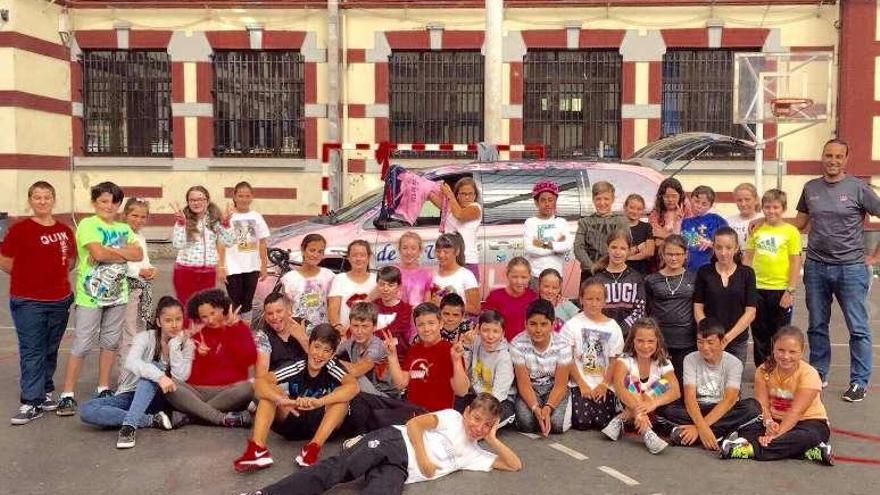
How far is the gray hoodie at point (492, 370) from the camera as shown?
5.69 metres

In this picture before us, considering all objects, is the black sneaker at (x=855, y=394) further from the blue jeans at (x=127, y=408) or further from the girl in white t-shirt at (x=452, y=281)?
the blue jeans at (x=127, y=408)

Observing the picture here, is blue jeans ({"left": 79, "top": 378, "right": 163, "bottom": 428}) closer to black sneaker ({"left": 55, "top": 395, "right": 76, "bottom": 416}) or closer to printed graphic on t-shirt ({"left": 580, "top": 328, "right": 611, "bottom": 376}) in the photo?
black sneaker ({"left": 55, "top": 395, "right": 76, "bottom": 416})

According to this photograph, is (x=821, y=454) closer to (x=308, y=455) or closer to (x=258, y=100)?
(x=308, y=455)

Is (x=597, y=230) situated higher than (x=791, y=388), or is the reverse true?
(x=597, y=230)

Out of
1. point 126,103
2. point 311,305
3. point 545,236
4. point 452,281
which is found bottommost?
point 311,305

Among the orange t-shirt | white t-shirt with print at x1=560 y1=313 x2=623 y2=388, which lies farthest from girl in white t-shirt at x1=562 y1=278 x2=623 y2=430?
the orange t-shirt

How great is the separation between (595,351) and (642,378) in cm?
39

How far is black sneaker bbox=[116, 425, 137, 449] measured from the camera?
18.0 feet

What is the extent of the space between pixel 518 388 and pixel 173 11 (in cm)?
1461

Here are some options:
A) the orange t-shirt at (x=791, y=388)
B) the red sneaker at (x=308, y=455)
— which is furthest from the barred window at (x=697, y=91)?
the red sneaker at (x=308, y=455)

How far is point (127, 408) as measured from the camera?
19.4 ft

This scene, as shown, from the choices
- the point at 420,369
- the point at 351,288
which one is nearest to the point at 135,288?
the point at 351,288

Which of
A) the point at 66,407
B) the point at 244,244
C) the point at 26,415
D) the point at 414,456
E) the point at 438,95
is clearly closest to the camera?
the point at 414,456

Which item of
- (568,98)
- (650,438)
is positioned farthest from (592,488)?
(568,98)
